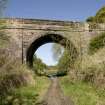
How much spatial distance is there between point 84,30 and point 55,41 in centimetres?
449

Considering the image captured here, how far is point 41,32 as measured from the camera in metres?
34.8

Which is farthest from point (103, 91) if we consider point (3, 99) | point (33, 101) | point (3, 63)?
point (3, 63)

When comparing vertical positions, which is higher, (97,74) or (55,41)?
(55,41)

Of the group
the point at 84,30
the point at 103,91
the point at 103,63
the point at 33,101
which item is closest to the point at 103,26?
the point at 84,30

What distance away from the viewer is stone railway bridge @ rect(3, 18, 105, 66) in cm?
3453

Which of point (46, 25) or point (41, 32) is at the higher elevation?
point (46, 25)

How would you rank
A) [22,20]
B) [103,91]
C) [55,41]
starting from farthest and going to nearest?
[55,41], [22,20], [103,91]

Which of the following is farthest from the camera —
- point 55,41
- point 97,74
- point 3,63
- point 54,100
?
point 55,41

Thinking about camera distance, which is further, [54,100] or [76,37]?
[76,37]

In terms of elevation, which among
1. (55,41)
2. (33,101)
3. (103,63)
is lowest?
(33,101)

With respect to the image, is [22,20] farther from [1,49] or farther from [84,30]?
[1,49]

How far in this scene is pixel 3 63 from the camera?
61.6 feet

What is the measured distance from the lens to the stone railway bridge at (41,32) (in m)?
34.5

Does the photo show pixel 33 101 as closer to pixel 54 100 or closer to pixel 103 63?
pixel 54 100
